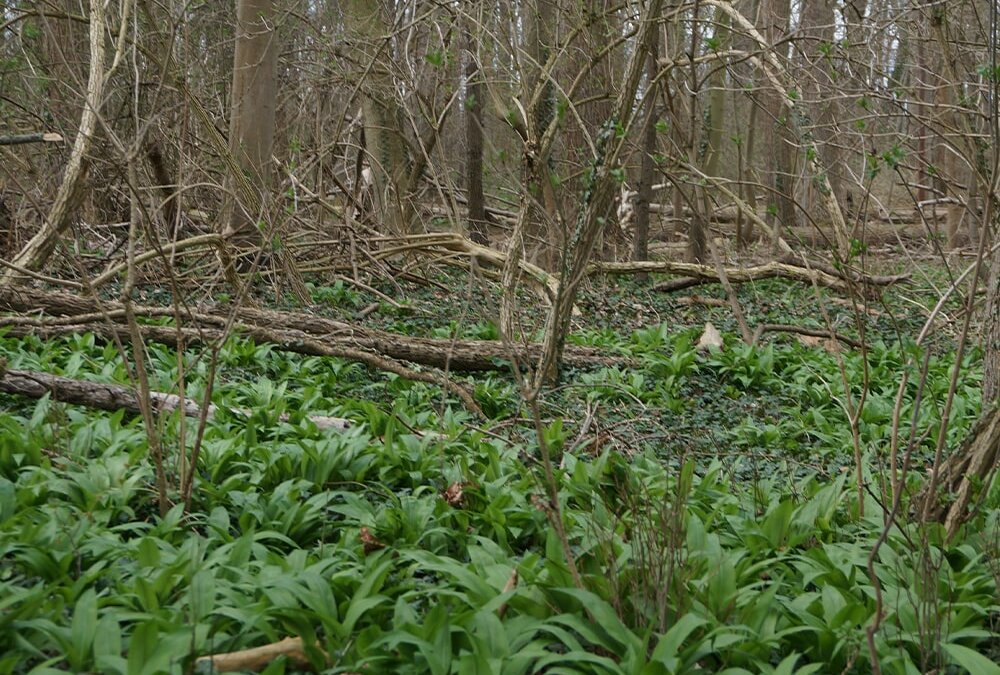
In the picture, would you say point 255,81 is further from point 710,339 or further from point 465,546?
point 465,546

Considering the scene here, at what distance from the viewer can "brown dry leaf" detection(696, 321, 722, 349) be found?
27.7ft

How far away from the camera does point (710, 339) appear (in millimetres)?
8648

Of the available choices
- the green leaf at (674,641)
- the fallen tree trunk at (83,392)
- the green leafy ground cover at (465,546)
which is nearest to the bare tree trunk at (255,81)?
the green leafy ground cover at (465,546)

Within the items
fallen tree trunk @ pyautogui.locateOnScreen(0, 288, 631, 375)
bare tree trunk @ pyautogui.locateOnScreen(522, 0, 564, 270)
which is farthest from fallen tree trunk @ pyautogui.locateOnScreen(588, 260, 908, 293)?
fallen tree trunk @ pyautogui.locateOnScreen(0, 288, 631, 375)

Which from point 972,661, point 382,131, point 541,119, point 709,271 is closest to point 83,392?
point 972,661

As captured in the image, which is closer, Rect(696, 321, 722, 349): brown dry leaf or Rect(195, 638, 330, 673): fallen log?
Rect(195, 638, 330, 673): fallen log

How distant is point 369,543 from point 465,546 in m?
0.41

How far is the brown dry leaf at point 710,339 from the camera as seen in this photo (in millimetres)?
8456

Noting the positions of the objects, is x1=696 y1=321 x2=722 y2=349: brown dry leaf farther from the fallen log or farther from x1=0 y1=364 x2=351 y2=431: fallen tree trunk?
the fallen log

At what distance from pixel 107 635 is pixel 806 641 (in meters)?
2.35

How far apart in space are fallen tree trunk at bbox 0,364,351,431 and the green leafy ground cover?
0.12m

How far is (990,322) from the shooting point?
4684 mm

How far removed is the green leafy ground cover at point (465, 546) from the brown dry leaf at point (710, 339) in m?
1.78

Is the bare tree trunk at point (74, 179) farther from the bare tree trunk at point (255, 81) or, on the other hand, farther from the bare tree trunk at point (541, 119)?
the bare tree trunk at point (541, 119)
